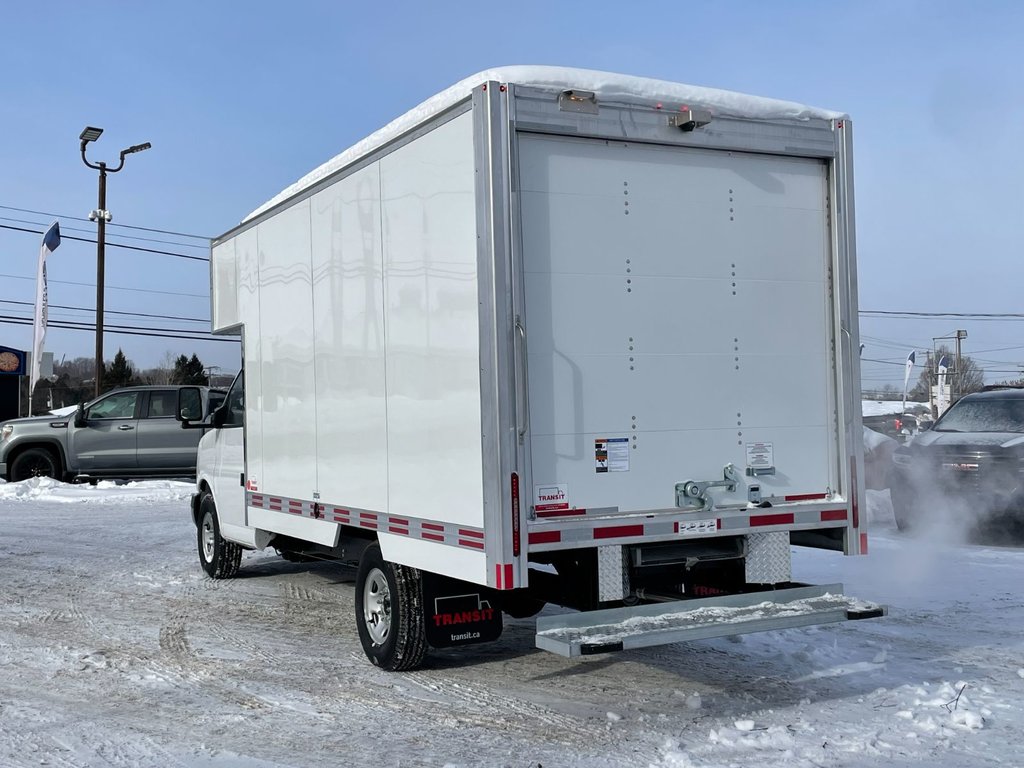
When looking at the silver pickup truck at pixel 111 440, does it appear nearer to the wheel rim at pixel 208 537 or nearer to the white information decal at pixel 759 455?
the wheel rim at pixel 208 537

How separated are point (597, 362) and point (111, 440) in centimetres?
1628

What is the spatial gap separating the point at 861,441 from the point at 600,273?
76.9 inches

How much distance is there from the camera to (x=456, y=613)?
6371 mm

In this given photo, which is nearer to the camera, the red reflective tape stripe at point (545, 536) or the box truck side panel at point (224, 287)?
the red reflective tape stripe at point (545, 536)

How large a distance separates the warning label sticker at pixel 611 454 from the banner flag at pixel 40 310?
24121 millimetres

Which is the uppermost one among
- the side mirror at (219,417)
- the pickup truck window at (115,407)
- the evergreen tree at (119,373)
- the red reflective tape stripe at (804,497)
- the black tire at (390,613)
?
the evergreen tree at (119,373)

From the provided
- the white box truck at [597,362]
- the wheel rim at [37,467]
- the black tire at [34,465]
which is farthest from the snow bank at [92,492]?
the white box truck at [597,362]

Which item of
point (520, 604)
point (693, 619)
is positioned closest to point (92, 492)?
point (520, 604)

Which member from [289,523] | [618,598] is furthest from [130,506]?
[618,598]

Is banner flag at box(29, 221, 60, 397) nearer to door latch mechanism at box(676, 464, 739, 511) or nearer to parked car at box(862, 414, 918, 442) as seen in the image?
parked car at box(862, 414, 918, 442)

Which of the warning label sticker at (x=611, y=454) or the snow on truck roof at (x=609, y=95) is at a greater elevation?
the snow on truck roof at (x=609, y=95)

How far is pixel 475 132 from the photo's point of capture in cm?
544

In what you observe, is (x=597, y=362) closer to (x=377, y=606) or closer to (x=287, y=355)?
(x=377, y=606)

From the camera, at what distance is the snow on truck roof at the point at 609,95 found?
18.1 ft
